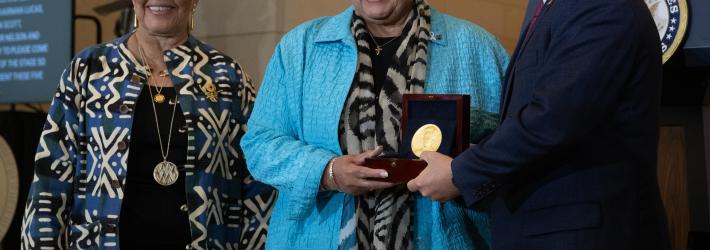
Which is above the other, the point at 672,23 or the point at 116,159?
the point at 672,23

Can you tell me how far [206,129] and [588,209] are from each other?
1224 millimetres

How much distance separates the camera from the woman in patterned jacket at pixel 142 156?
103 inches

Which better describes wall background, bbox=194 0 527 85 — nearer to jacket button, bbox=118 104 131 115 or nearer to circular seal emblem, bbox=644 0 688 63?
jacket button, bbox=118 104 131 115

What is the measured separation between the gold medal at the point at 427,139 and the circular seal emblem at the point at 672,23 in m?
0.91

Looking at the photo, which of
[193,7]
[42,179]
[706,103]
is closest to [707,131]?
[706,103]

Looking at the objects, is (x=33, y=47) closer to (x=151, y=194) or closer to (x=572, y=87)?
(x=151, y=194)

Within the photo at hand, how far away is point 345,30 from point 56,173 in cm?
88

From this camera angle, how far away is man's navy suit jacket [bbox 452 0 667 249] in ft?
5.93

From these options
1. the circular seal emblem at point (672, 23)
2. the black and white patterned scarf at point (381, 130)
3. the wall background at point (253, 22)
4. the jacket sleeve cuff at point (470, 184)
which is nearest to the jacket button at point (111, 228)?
the black and white patterned scarf at point (381, 130)

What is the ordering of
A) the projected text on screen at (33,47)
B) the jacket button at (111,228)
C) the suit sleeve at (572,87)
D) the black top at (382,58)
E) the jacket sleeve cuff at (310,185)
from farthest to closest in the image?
the projected text on screen at (33,47), the jacket button at (111,228), the black top at (382,58), the jacket sleeve cuff at (310,185), the suit sleeve at (572,87)

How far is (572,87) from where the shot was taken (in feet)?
5.93

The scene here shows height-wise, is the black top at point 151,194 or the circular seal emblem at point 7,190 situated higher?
the black top at point 151,194

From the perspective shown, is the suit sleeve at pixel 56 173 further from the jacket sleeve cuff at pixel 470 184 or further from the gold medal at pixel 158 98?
the jacket sleeve cuff at pixel 470 184

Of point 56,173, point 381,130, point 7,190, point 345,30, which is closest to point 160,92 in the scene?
point 56,173
